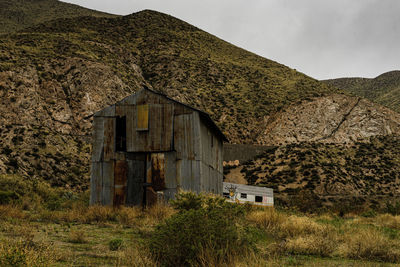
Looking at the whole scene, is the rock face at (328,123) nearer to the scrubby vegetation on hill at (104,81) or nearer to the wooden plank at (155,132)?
the scrubby vegetation on hill at (104,81)

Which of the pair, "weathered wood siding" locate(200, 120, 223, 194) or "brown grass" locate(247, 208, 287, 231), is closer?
"brown grass" locate(247, 208, 287, 231)

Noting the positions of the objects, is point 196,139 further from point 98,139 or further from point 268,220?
point 268,220

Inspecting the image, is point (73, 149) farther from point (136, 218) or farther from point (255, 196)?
point (136, 218)

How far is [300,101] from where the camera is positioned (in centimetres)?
5512

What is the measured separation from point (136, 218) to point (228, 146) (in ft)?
113

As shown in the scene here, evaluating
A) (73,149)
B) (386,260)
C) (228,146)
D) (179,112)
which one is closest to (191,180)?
(179,112)

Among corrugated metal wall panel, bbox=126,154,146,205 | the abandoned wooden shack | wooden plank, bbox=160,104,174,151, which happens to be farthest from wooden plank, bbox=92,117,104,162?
wooden plank, bbox=160,104,174,151

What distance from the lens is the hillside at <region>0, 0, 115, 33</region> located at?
93.2 meters

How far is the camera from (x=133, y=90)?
51344mm

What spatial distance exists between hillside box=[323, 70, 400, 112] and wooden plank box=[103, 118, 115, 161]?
63451mm

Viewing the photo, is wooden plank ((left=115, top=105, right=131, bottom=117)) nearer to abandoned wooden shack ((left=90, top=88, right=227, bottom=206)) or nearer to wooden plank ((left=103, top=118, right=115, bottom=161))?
abandoned wooden shack ((left=90, top=88, right=227, bottom=206))

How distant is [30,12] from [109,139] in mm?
100884

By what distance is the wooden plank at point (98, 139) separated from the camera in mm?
19594

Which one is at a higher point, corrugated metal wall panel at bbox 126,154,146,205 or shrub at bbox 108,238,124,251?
corrugated metal wall panel at bbox 126,154,146,205
